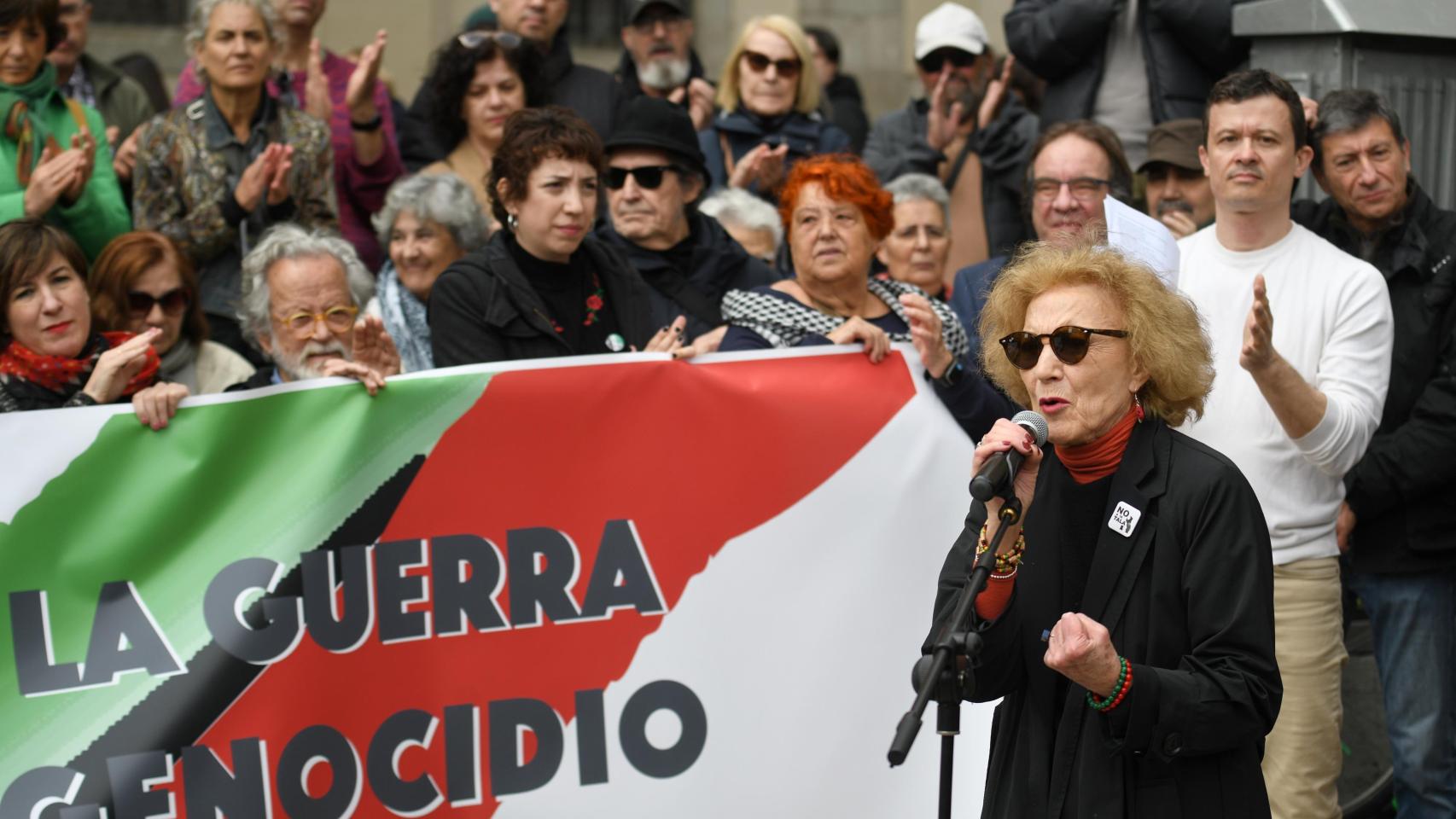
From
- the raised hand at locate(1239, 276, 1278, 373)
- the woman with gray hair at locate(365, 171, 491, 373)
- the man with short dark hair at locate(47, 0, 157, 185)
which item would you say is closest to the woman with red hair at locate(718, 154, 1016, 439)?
the raised hand at locate(1239, 276, 1278, 373)

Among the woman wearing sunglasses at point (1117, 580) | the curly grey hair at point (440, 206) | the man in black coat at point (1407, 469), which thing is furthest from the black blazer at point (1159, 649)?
the curly grey hair at point (440, 206)

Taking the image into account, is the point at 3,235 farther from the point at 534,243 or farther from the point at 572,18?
the point at 572,18

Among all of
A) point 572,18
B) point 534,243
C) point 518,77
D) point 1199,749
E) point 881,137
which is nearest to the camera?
point 1199,749

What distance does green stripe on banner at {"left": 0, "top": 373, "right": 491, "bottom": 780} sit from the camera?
4754mm

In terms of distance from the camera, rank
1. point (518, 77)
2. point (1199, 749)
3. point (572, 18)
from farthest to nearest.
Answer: point (572, 18) < point (518, 77) < point (1199, 749)

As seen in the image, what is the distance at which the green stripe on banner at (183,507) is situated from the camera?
187 inches

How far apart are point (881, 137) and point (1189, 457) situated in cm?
516

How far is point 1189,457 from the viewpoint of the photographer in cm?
365

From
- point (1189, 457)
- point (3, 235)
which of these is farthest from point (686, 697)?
point (3, 235)

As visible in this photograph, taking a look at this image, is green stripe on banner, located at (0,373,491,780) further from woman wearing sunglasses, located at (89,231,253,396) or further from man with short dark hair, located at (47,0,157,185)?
man with short dark hair, located at (47,0,157,185)

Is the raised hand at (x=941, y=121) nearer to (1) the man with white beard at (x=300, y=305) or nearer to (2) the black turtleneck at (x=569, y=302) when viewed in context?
(2) the black turtleneck at (x=569, y=302)

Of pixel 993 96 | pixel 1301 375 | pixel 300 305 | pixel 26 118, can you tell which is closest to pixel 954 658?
pixel 1301 375

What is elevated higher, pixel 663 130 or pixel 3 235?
pixel 663 130

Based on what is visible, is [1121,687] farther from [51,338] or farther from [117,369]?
[51,338]
